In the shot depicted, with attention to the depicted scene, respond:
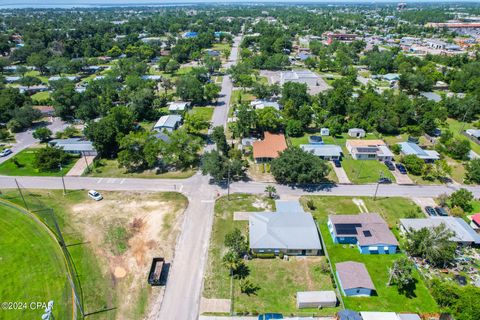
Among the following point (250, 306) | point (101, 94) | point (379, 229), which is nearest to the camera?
point (250, 306)

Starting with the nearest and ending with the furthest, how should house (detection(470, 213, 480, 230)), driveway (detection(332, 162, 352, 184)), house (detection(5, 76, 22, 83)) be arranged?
house (detection(470, 213, 480, 230)), driveway (detection(332, 162, 352, 184)), house (detection(5, 76, 22, 83))

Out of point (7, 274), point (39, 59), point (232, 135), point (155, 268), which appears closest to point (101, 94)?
point (232, 135)

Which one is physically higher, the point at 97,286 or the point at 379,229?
the point at 379,229

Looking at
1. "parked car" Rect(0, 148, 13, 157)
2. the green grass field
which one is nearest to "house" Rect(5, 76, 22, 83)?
"parked car" Rect(0, 148, 13, 157)

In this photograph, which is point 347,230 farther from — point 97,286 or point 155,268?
point 97,286

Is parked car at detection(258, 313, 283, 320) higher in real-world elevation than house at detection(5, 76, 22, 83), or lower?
higher

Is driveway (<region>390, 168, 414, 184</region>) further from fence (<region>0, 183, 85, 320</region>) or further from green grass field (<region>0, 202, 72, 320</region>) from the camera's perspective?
green grass field (<region>0, 202, 72, 320</region>)
